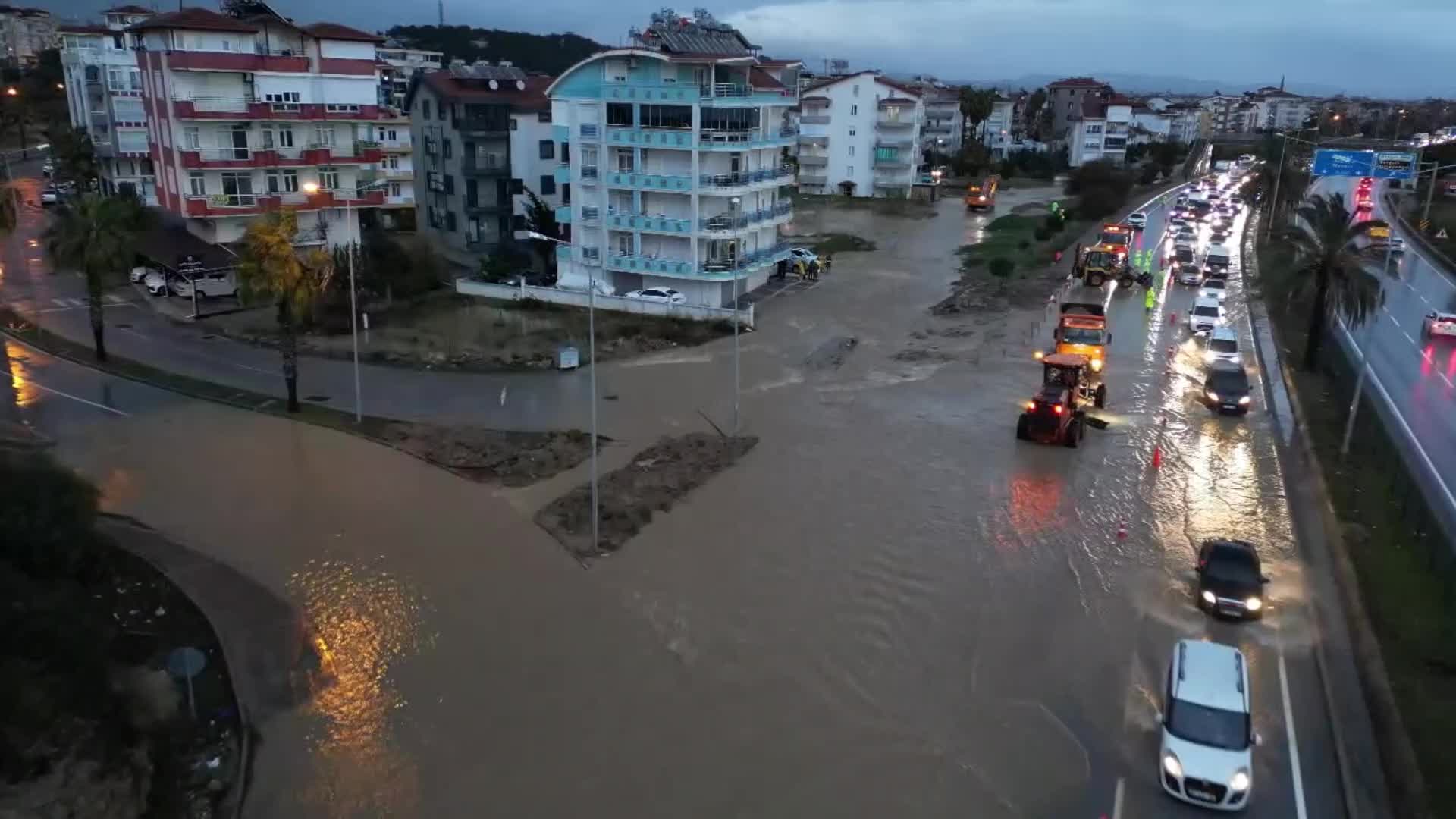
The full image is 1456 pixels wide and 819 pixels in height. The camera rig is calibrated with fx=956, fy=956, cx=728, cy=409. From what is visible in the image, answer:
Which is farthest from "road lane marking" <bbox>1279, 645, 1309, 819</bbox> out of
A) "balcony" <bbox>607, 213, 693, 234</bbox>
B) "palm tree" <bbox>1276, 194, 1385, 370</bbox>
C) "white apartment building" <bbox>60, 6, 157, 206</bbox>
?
"white apartment building" <bbox>60, 6, 157, 206</bbox>

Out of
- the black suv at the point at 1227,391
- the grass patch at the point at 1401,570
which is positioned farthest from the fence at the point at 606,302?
the grass patch at the point at 1401,570

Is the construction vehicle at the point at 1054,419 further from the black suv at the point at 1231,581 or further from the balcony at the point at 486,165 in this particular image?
the balcony at the point at 486,165

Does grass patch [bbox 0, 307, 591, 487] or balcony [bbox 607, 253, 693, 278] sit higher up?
balcony [bbox 607, 253, 693, 278]

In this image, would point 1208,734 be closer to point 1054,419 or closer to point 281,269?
point 1054,419

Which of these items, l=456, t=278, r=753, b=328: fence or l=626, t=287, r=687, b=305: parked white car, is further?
l=626, t=287, r=687, b=305: parked white car

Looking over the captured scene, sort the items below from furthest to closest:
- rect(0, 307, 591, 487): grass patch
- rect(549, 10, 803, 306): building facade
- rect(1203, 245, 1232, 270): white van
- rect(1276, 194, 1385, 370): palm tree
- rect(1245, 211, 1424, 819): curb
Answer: rect(1203, 245, 1232, 270): white van
rect(549, 10, 803, 306): building facade
rect(1276, 194, 1385, 370): palm tree
rect(0, 307, 591, 487): grass patch
rect(1245, 211, 1424, 819): curb

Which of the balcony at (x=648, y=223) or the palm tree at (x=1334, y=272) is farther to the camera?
the balcony at (x=648, y=223)

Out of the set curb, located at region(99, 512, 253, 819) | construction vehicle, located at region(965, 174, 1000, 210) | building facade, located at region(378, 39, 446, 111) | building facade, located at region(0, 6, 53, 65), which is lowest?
curb, located at region(99, 512, 253, 819)

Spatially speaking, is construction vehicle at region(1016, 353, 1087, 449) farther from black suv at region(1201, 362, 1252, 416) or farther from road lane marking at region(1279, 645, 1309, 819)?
road lane marking at region(1279, 645, 1309, 819)
